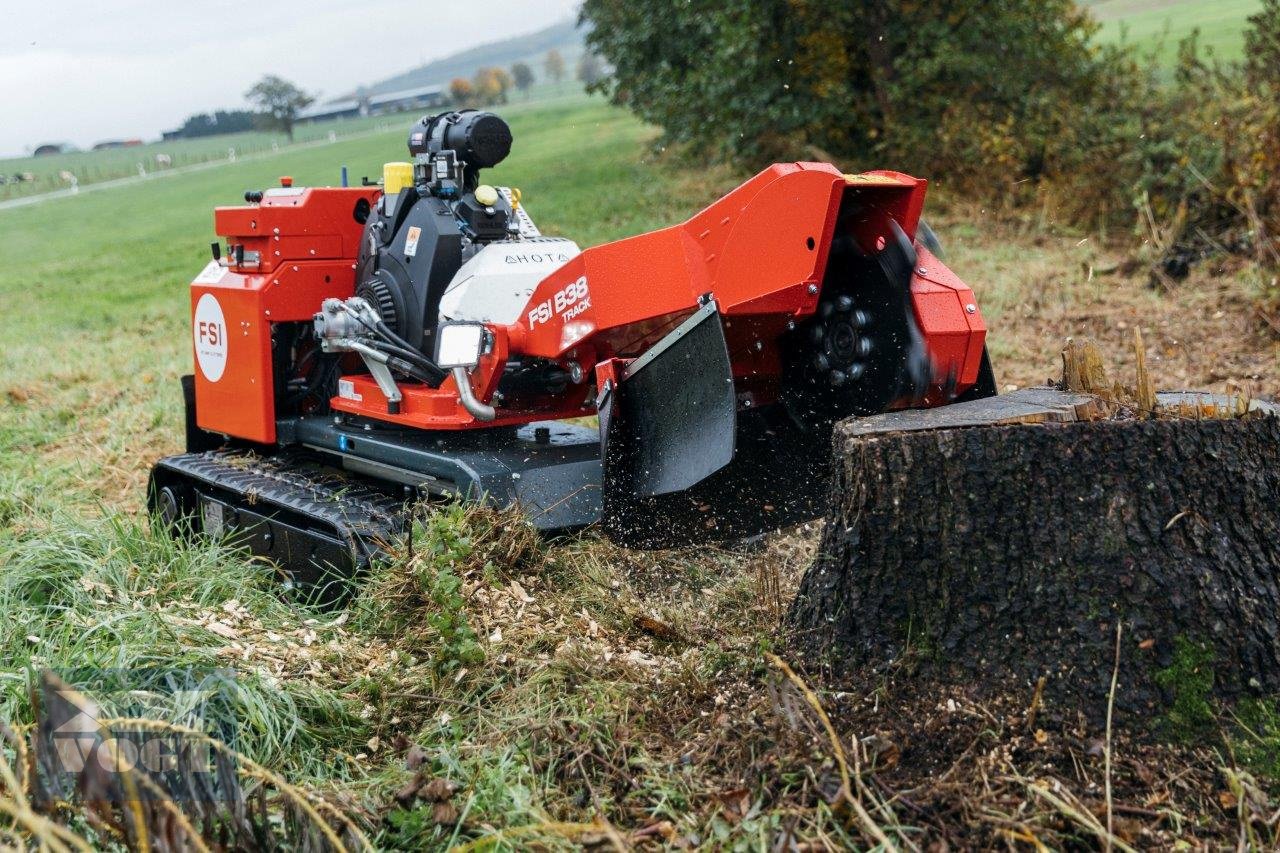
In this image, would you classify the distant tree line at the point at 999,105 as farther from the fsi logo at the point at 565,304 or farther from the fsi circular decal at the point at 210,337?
the fsi circular decal at the point at 210,337

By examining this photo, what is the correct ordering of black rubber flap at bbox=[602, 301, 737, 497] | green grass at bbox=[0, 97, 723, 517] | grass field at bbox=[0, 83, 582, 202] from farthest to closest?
grass field at bbox=[0, 83, 582, 202] < green grass at bbox=[0, 97, 723, 517] < black rubber flap at bbox=[602, 301, 737, 497]

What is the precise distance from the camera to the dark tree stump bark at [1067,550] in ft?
9.82

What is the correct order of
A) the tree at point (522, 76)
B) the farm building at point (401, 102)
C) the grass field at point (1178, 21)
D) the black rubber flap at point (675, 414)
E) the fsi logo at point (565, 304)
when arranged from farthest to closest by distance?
the tree at point (522, 76)
the farm building at point (401, 102)
the grass field at point (1178, 21)
the fsi logo at point (565, 304)
the black rubber flap at point (675, 414)

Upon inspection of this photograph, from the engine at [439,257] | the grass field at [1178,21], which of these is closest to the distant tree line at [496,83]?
the grass field at [1178,21]

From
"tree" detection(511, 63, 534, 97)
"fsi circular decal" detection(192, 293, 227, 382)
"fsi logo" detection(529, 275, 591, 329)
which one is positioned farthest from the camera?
"tree" detection(511, 63, 534, 97)

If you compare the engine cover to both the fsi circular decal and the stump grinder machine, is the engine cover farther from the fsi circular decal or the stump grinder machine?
the fsi circular decal

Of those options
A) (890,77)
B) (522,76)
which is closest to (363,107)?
(522,76)

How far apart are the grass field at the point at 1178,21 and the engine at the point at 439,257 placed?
21.5m

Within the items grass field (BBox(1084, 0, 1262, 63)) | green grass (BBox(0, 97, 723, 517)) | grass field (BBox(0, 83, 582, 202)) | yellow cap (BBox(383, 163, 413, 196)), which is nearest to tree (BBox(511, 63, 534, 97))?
grass field (BBox(0, 83, 582, 202))

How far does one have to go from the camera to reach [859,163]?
15.7 metres

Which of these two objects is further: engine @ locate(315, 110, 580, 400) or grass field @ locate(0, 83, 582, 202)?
grass field @ locate(0, 83, 582, 202)

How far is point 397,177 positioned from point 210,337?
53.5 inches

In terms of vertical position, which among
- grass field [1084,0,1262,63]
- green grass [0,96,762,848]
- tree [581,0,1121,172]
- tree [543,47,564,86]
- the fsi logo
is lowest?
green grass [0,96,762,848]

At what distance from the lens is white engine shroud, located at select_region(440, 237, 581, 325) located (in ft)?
16.5
